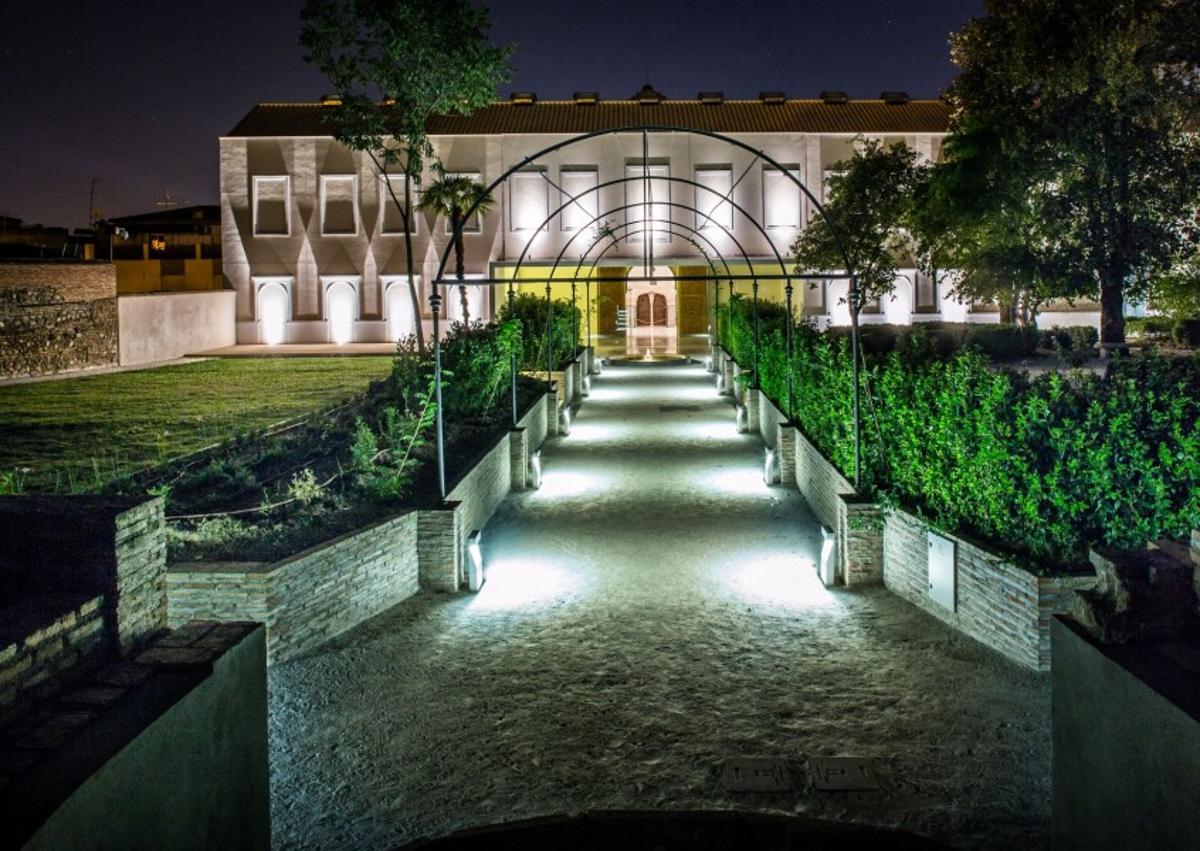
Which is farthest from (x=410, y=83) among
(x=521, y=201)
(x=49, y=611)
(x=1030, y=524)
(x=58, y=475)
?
(x=49, y=611)

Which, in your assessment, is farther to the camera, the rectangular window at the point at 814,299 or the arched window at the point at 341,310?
the arched window at the point at 341,310

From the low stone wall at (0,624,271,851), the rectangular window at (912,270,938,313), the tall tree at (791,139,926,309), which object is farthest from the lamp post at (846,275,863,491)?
the rectangular window at (912,270,938,313)

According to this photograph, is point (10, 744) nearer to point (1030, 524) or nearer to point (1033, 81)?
point (1030, 524)

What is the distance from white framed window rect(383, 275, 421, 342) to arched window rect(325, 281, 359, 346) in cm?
129

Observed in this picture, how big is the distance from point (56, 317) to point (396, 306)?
593 inches

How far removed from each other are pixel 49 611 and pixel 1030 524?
6.20 meters

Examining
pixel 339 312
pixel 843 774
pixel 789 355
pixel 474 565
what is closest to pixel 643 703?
pixel 843 774

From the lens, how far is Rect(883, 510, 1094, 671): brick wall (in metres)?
7.29

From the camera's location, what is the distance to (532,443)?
56.4 ft

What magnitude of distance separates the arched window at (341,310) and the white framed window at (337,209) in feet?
6.86

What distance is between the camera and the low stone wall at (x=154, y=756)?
320 centimetres

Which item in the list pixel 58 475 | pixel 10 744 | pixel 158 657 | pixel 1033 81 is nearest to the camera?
pixel 10 744

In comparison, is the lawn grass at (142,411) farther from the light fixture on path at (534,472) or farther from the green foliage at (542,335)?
the light fixture on path at (534,472)

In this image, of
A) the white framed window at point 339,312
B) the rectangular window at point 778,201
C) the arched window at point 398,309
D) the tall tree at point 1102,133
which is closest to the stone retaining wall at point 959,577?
the tall tree at point 1102,133
